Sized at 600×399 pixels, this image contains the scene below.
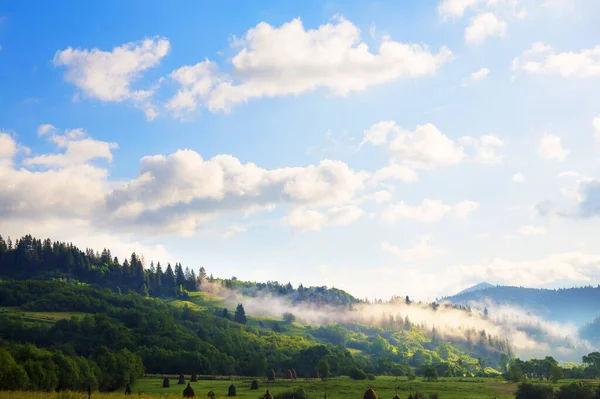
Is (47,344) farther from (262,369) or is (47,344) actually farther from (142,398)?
(142,398)

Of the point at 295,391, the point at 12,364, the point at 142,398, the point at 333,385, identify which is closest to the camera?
the point at 142,398

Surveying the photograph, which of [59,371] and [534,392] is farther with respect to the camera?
[59,371]

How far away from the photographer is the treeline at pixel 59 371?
93438 mm

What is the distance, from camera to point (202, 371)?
187 m

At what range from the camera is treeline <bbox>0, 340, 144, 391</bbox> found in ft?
307

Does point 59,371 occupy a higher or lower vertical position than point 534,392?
higher

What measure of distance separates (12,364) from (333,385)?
74.8 m

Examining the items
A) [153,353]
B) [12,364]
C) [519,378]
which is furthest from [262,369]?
[12,364]

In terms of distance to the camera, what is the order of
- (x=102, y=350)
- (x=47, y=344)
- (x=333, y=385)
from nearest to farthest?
(x=333, y=385), (x=102, y=350), (x=47, y=344)

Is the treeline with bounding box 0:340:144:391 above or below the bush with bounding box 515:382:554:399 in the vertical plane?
above

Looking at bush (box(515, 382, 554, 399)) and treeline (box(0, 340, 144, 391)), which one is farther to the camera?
bush (box(515, 382, 554, 399))

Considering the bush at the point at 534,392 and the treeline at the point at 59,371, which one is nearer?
the treeline at the point at 59,371

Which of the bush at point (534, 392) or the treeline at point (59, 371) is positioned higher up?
the treeline at point (59, 371)

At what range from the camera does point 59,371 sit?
10975 centimetres
